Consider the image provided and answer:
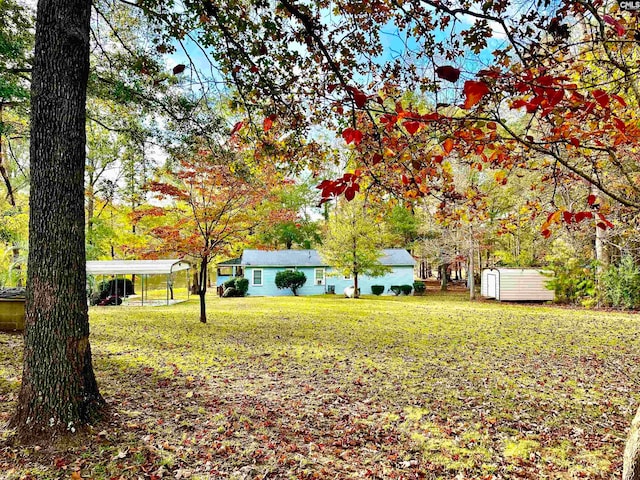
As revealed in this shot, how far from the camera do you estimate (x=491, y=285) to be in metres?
19.6

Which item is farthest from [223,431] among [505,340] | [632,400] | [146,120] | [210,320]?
[210,320]

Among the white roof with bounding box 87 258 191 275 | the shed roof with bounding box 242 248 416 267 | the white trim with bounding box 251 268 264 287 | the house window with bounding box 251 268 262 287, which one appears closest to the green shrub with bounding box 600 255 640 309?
the shed roof with bounding box 242 248 416 267

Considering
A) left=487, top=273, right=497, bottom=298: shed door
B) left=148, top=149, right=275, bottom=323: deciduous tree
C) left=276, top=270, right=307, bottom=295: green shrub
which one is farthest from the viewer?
left=276, top=270, right=307, bottom=295: green shrub

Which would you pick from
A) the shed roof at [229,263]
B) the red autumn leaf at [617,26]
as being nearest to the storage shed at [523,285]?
the shed roof at [229,263]

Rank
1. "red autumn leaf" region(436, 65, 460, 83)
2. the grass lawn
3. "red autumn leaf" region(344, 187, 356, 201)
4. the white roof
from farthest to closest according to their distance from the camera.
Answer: the white roof < the grass lawn < "red autumn leaf" region(344, 187, 356, 201) < "red autumn leaf" region(436, 65, 460, 83)

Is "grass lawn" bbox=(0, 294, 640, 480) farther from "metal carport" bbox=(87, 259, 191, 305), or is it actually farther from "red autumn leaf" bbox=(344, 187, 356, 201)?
"metal carport" bbox=(87, 259, 191, 305)

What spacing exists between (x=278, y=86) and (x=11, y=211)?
14.5m

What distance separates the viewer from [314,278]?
24.2 meters

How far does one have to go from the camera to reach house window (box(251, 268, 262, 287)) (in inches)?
925

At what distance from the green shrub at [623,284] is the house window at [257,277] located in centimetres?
1690

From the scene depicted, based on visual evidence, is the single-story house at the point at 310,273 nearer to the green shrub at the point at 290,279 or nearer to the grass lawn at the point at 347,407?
the green shrub at the point at 290,279

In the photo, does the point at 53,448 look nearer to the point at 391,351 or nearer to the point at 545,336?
the point at 391,351

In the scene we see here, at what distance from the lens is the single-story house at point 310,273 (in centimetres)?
2353

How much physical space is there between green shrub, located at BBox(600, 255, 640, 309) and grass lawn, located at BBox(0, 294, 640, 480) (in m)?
6.57
